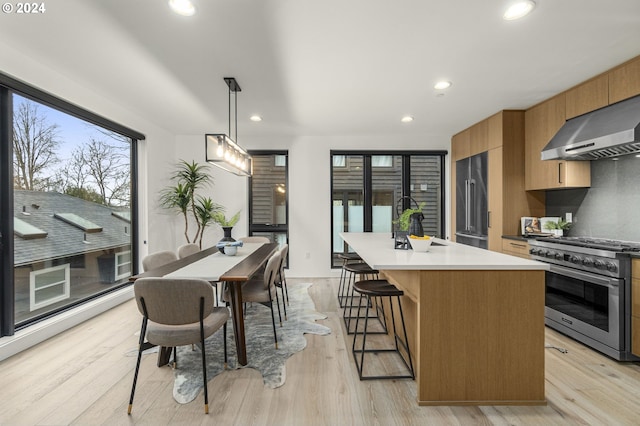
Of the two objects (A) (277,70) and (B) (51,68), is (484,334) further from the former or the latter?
(B) (51,68)

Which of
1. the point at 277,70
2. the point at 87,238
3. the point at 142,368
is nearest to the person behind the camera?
the point at 142,368

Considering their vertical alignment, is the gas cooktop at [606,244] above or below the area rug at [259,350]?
above

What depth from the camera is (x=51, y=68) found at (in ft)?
9.42

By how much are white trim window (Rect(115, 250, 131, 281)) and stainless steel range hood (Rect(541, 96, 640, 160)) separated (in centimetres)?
555

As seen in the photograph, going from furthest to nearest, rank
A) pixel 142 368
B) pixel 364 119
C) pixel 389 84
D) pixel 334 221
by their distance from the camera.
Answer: pixel 334 221
pixel 364 119
pixel 389 84
pixel 142 368

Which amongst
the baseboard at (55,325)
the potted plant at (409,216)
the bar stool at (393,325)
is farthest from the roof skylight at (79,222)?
the potted plant at (409,216)

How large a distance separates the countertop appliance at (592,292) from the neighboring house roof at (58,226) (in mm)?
5150

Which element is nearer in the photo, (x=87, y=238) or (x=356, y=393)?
(x=356, y=393)

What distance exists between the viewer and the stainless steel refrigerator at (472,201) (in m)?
4.38

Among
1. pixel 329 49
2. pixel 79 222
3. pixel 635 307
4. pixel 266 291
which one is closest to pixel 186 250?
pixel 79 222

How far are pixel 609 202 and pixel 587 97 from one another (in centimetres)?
113

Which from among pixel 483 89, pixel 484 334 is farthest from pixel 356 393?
pixel 483 89

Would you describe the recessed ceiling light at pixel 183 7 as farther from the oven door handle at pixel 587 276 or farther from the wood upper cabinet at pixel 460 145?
the wood upper cabinet at pixel 460 145

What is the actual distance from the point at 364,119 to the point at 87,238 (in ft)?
12.9
